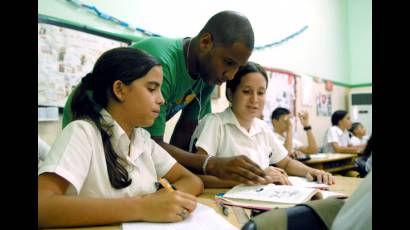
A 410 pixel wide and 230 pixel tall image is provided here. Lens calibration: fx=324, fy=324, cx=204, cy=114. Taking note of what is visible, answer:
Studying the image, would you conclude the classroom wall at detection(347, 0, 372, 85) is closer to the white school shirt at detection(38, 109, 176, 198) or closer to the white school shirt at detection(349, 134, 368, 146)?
the white school shirt at detection(349, 134, 368, 146)

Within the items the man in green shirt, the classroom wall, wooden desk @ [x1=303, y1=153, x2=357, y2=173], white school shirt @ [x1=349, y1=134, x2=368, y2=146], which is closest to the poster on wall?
white school shirt @ [x1=349, y1=134, x2=368, y2=146]

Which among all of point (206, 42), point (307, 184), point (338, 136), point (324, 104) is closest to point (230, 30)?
point (206, 42)

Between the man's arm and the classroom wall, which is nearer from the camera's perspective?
the man's arm

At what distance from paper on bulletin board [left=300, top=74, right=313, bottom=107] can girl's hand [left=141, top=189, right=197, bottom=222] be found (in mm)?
3591

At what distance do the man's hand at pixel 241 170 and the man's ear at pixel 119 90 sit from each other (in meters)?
0.39

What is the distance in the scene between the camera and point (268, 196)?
A: 911 millimetres

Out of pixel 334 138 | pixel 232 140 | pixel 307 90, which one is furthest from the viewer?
pixel 307 90

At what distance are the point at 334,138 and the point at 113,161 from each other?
361 centimetres

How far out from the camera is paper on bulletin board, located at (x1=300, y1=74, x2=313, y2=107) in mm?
4070

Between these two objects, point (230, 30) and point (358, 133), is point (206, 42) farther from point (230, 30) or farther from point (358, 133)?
point (358, 133)
